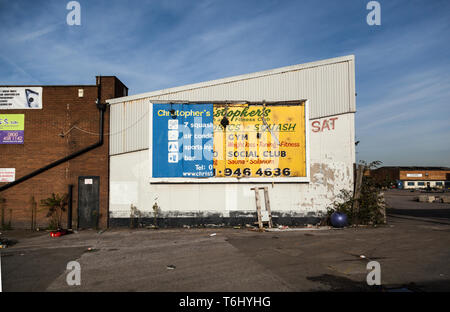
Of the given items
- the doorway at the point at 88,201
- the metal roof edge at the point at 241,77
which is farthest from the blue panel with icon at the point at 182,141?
the doorway at the point at 88,201

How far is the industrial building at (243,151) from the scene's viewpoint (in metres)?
14.8

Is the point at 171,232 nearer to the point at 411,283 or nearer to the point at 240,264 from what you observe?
the point at 240,264

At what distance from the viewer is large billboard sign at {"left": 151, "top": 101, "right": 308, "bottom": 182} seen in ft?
48.4

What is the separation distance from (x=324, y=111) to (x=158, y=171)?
947cm

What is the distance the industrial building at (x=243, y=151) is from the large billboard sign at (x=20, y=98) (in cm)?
540

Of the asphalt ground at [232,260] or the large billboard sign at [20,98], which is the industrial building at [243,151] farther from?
the large billboard sign at [20,98]

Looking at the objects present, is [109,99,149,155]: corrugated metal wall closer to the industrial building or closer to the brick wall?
the industrial building

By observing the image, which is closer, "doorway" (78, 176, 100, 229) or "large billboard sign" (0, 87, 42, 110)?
"doorway" (78, 176, 100, 229)

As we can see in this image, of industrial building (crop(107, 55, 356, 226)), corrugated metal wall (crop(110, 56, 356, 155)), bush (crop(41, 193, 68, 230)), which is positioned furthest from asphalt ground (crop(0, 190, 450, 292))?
corrugated metal wall (crop(110, 56, 356, 155))

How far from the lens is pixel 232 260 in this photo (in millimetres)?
8539

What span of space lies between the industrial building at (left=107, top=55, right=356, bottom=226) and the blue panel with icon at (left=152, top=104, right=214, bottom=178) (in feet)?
0.17

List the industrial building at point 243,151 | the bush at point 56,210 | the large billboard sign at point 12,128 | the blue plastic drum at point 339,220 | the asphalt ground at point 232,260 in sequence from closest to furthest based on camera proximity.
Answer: the asphalt ground at point 232,260, the blue plastic drum at point 339,220, the bush at point 56,210, the industrial building at point 243,151, the large billboard sign at point 12,128
